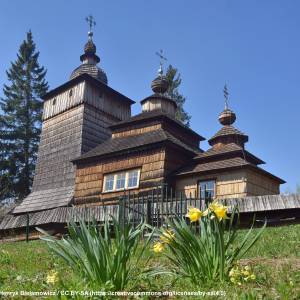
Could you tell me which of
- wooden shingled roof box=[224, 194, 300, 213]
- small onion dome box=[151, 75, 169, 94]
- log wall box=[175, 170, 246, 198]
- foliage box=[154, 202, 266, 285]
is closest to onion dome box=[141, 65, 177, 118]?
small onion dome box=[151, 75, 169, 94]

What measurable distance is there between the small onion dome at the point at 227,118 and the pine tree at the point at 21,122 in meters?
23.5

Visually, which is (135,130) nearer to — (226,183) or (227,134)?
(227,134)

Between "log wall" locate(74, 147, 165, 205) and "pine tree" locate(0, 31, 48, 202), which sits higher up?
"pine tree" locate(0, 31, 48, 202)

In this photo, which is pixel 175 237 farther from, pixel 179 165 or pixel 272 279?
pixel 179 165

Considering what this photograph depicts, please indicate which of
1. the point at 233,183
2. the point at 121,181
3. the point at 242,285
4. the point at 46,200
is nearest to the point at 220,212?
the point at 242,285

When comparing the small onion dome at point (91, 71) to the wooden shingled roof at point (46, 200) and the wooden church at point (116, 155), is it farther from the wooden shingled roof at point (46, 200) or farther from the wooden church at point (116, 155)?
the wooden shingled roof at point (46, 200)

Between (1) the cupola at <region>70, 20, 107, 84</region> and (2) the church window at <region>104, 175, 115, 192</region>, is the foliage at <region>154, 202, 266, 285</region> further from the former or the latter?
(1) the cupola at <region>70, 20, 107, 84</region>

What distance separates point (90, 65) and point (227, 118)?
509 inches

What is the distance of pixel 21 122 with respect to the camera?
152 feet

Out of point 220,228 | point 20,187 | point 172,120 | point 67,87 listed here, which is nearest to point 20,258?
point 220,228

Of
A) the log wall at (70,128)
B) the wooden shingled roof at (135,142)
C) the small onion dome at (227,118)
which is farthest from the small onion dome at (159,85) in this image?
the wooden shingled roof at (135,142)

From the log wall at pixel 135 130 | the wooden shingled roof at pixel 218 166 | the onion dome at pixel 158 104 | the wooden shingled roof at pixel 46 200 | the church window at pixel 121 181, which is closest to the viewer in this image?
the wooden shingled roof at pixel 218 166

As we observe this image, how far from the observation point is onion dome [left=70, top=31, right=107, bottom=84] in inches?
1312

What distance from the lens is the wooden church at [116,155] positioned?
68.7 ft
